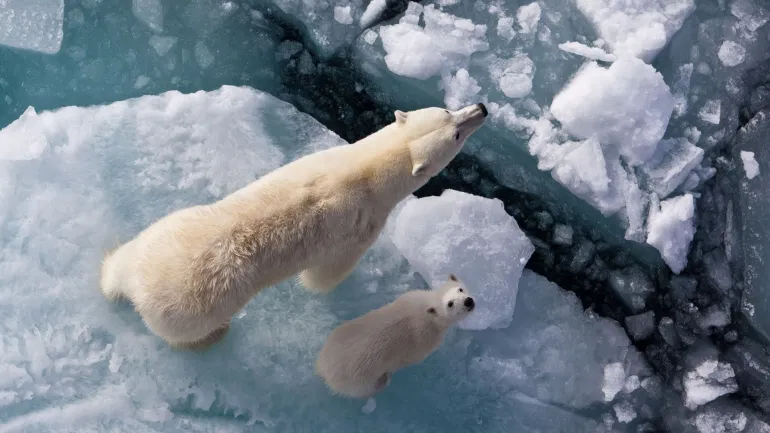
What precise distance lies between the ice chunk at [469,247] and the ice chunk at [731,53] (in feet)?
4.59

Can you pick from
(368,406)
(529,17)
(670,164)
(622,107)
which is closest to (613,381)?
(670,164)

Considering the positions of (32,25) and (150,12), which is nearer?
(32,25)

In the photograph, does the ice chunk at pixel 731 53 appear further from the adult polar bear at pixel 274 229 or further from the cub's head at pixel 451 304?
the cub's head at pixel 451 304

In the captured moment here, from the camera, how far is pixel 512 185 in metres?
4.00

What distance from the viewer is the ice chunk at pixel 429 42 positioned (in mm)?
3789

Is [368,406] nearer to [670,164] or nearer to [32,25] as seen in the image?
[670,164]

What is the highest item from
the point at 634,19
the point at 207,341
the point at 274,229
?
the point at 634,19

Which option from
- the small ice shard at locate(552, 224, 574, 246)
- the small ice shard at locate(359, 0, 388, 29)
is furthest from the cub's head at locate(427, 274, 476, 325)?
the small ice shard at locate(359, 0, 388, 29)

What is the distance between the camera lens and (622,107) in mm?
3656

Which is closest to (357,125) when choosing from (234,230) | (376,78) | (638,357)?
(376,78)

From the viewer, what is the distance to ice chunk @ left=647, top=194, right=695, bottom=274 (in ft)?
12.2

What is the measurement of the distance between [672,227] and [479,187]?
1.00 m

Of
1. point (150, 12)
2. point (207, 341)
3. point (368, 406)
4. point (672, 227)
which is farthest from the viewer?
point (150, 12)

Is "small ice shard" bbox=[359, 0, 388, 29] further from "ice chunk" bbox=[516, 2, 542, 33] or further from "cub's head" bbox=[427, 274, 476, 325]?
"cub's head" bbox=[427, 274, 476, 325]
